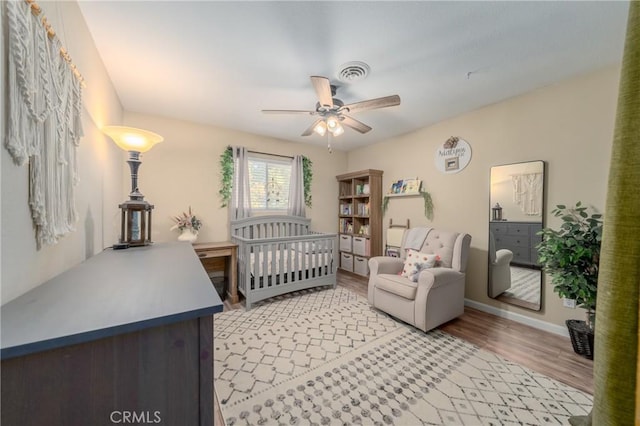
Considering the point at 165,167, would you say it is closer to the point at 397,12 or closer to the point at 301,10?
the point at 301,10

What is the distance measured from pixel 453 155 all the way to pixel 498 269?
1.53 meters

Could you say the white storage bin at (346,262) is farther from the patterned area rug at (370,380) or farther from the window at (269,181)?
the patterned area rug at (370,380)

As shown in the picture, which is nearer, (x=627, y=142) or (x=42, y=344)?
(x=627, y=142)

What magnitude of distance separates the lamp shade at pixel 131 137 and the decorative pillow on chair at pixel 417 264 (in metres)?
2.68

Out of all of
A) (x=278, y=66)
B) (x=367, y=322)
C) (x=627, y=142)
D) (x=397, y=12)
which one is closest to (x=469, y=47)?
(x=397, y=12)

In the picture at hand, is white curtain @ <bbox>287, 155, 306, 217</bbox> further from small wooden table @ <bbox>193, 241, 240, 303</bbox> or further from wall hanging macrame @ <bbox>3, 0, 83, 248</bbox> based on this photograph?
wall hanging macrame @ <bbox>3, 0, 83, 248</bbox>

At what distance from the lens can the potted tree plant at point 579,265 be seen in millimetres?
1853

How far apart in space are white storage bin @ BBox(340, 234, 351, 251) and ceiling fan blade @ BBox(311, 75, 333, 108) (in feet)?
9.18

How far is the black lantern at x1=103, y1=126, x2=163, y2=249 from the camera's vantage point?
5.64 feet

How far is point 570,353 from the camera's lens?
Answer: 1977 mm

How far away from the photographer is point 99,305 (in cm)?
72

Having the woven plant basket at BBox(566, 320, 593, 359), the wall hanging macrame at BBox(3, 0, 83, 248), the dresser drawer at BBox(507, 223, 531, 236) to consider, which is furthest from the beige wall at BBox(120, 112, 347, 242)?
the woven plant basket at BBox(566, 320, 593, 359)

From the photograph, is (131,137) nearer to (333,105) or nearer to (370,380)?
(333,105)

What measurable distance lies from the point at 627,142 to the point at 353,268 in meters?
4.11
